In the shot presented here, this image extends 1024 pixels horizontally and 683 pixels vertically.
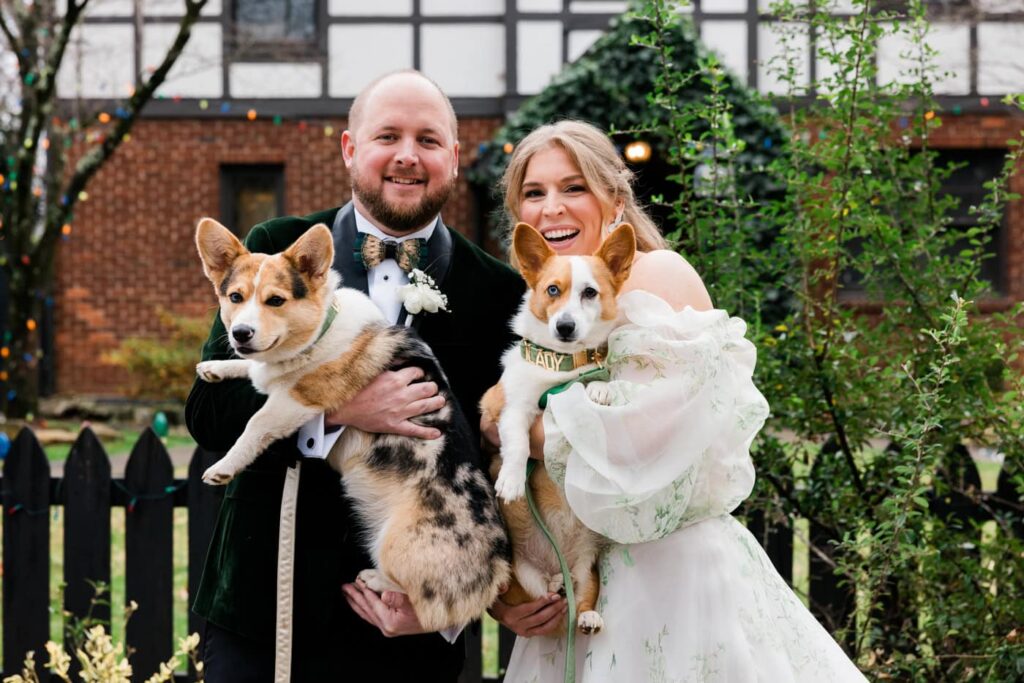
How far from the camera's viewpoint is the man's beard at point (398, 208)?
2.99 meters

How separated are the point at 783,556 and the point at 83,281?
1237 cm

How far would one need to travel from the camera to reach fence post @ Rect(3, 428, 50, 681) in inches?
183

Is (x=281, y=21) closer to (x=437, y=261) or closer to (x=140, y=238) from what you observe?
(x=140, y=238)

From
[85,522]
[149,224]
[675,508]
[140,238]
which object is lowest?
[85,522]

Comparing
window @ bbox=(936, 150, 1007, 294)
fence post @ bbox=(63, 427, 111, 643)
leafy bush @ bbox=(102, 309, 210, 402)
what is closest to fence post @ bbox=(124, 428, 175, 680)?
fence post @ bbox=(63, 427, 111, 643)

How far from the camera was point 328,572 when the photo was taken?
9.22 ft

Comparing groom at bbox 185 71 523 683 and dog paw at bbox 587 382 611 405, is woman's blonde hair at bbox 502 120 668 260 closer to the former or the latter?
groom at bbox 185 71 523 683

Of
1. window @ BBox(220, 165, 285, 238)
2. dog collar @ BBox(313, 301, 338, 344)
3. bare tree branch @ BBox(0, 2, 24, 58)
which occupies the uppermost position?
bare tree branch @ BBox(0, 2, 24, 58)

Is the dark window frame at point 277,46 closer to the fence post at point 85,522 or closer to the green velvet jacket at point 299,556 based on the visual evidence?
the fence post at point 85,522

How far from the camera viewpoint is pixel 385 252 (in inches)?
119

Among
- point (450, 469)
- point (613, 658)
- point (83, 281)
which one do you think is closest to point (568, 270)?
point (450, 469)

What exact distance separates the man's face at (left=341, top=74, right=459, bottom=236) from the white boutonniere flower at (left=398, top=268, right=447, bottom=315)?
20 cm

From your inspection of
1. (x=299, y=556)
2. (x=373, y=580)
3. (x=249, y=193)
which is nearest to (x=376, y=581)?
(x=373, y=580)

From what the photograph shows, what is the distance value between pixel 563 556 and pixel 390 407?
0.63 m
